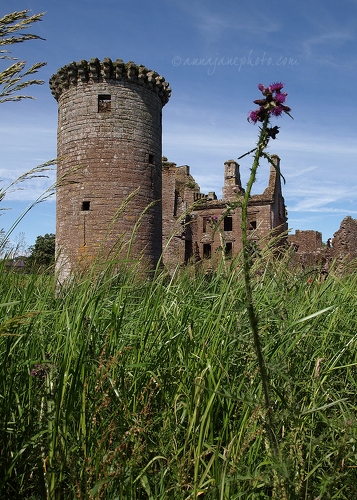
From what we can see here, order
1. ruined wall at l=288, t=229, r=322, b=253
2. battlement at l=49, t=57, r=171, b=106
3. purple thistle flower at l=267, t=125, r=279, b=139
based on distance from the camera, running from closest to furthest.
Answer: purple thistle flower at l=267, t=125, r=279, b=139, battlement at l=49, t=57, r=171, b=106, ruined wall at l=288, t=229, r=322, b=253

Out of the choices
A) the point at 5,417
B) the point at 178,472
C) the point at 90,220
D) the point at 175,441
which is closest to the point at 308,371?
the point at 175,441

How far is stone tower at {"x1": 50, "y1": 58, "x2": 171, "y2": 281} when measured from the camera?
12.8 meters

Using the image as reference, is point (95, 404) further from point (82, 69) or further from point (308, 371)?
point (82, 69)

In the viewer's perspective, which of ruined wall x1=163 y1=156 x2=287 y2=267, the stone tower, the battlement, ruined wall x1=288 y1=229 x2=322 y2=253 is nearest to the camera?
the stone tower

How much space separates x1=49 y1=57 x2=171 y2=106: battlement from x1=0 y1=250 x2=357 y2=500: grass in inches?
445

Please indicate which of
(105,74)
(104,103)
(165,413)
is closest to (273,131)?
(165,413)

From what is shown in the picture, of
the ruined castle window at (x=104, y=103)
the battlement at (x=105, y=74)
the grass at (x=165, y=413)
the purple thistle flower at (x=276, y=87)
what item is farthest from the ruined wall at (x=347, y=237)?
the purple thistle flower at (x=276, y=87)

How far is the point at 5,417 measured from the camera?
2121 mm

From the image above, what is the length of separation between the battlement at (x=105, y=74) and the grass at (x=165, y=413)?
11296 mm

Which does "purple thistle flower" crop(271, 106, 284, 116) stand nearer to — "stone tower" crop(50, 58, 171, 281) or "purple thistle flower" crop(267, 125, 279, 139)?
"purple thistle flower" crop(267, 125, 279, 139)

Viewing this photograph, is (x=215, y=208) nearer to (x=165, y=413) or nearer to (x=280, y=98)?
(x=165, y=413)

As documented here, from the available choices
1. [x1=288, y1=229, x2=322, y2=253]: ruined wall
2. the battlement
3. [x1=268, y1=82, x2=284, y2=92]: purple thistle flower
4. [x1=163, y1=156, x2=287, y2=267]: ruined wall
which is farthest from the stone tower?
[x1=288, y1=229, x2=322, y2=253]: ruined wall

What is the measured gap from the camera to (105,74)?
1303 centimetres

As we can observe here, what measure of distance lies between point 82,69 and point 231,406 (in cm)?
1253
